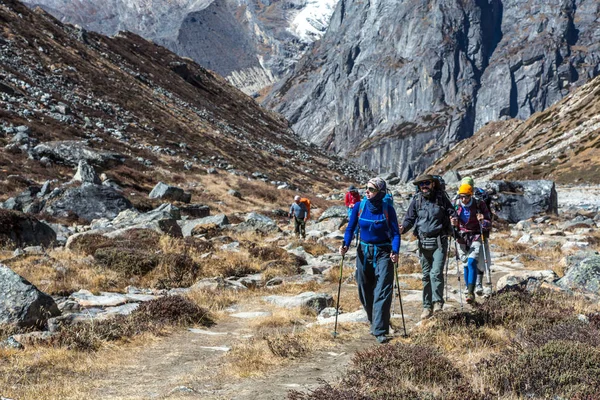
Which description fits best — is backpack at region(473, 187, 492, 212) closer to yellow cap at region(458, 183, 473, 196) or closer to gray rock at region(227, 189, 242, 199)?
yellow cap at region(458, 183, 473, 196)

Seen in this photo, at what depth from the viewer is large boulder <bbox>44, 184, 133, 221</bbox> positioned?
2262 cm

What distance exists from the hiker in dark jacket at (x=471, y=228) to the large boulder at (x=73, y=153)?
28141 mm

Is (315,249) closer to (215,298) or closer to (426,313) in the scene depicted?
(215,298)

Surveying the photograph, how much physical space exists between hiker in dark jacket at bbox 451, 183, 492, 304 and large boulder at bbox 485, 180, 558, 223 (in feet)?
67.7

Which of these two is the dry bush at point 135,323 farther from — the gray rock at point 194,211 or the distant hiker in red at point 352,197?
the gray rock at point 194,211

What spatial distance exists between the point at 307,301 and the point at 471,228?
3824 mm

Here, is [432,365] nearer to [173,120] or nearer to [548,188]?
[548,188]

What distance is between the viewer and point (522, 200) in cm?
3100

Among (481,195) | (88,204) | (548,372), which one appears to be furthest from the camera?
(88,204)

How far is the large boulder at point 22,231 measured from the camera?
14211 millimetres

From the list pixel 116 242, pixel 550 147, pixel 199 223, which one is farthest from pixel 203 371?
pixel 550 147

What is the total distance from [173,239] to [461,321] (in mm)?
10075

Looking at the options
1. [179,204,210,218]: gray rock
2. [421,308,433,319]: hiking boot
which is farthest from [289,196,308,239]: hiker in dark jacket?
[421,308,433,319]: hiking boot

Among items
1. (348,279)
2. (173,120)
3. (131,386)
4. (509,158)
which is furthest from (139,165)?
(509,158)
